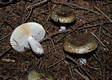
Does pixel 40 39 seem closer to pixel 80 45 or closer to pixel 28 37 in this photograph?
pixel 28 37

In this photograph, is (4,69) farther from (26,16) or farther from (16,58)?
(26,16)

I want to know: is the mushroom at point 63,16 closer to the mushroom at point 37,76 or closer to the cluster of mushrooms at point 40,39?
the cluster of mushrooms at point 40,39

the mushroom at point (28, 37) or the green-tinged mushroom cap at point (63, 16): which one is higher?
the green-tinged mushroom cap at point (63, 16)

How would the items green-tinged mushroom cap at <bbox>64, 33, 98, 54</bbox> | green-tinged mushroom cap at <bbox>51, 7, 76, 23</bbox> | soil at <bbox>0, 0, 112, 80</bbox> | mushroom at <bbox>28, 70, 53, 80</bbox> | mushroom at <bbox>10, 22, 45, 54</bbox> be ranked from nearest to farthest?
mushroom at <bbox>28, 70, 53, 80</bbox>
green-tinged mushroom cap at <bbox>64, 33, 98, 54</bbox>
soil at <bbox>0, 0, 112, 80</bbox>
mushroom at <bbox>10, 22, 45, 54</bbox>
green-tinged mushroom cap at <bbox>51, 7, 76, 23</bbox>

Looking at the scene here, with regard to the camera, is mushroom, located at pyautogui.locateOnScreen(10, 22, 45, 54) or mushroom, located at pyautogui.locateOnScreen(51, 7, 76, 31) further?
mushroom, located at pyautogui.locateOnScreen(51, 7, 76, 31)

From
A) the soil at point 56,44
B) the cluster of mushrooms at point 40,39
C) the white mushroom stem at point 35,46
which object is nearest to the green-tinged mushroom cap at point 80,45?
the cluster of mushrooms at point 40,39

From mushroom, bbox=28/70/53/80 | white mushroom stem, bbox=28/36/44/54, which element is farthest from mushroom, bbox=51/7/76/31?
mushroom, bbox=28/70/53/80

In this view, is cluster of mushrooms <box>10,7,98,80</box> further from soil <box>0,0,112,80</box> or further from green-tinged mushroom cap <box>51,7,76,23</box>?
soil <box>0,0,112,80</box>

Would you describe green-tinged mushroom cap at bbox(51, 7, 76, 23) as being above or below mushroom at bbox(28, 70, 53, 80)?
above
